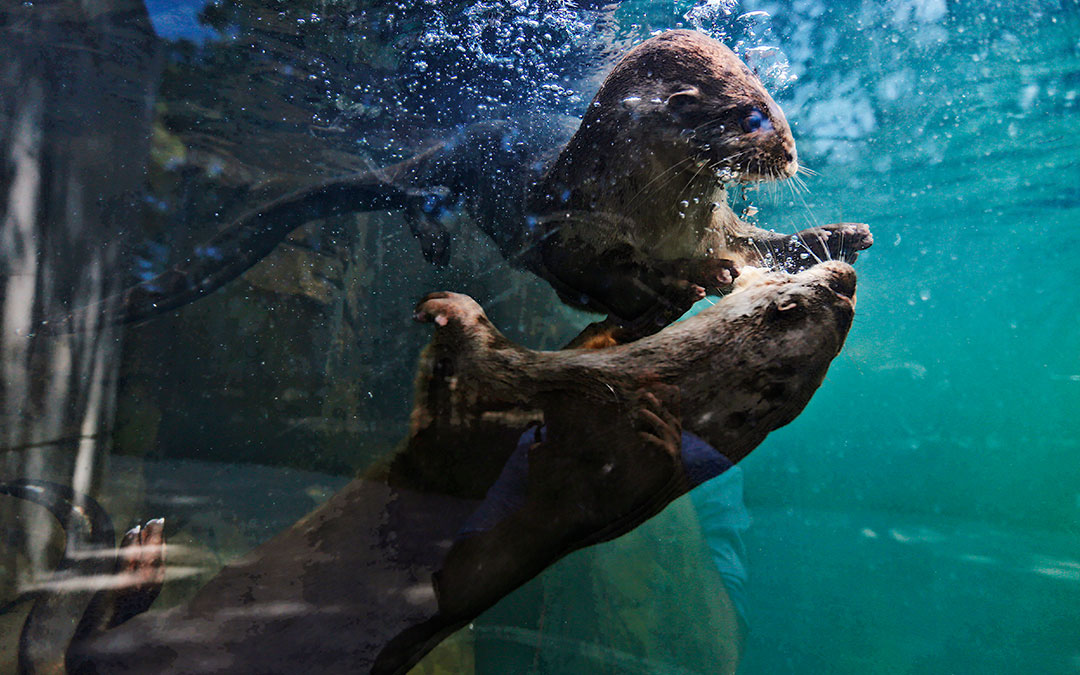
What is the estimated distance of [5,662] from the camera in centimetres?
150

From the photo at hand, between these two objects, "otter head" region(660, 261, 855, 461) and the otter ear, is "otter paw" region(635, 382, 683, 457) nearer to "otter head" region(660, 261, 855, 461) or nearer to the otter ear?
"otter head" region(660, 261, 855, 461)

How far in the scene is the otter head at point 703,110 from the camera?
5.78 feet

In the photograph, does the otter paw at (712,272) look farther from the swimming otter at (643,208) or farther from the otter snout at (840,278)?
the otter snout at (840,278)

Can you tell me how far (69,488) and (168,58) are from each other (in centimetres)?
154

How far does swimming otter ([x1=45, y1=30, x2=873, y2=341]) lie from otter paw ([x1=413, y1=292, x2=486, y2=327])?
59 cm

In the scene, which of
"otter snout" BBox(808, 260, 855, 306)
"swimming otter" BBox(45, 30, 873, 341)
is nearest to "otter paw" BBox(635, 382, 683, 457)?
"otter snout" BBox(808, 260, 855, 306)

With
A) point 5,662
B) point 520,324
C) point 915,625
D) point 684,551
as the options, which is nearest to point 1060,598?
point 915,625

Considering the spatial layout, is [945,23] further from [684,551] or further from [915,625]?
[915,625]

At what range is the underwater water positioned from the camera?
5.69ft

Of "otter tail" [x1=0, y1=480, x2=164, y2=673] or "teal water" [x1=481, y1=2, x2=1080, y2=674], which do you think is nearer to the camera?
"otter tail" [x1=0, y1=480, x2=164, y2=673]

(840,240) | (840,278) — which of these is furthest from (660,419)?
(840,240)

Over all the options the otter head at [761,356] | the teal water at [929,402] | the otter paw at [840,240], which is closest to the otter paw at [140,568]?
the otter head at [761,356]

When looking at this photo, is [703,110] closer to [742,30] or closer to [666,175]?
[666,175]

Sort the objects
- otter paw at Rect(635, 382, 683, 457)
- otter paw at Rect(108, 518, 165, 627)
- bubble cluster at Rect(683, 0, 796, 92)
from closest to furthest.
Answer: otter paw at Rect(635, 382, 683, 457)
otter paw at Rect(108, 518, 165, 627)
bubble cluster at Rect(683, 0, 796, 92)
